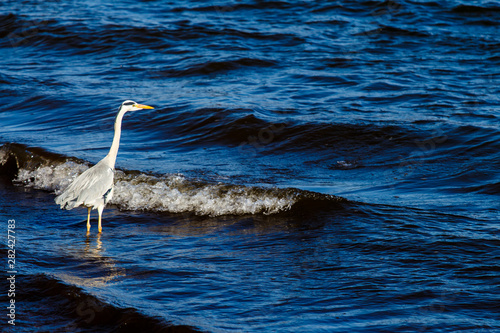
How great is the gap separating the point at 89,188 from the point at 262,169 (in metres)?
2.44

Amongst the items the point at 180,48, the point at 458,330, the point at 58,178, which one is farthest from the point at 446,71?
the point at 458,330

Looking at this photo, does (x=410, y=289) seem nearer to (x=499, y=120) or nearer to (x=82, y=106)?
(x=499, y=120)

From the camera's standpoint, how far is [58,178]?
25.5 ft

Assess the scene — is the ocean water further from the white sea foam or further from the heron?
the heron

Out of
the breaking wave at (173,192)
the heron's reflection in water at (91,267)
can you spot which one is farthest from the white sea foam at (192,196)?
the heron's reflection in water at (91,267)

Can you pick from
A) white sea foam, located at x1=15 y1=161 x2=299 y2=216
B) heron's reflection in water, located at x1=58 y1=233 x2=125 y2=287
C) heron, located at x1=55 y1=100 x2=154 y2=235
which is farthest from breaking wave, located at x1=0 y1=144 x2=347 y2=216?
heron's reflection in water, located at x1=58 y1=233 x2=125 y2=287

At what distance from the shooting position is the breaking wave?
6.64 meters

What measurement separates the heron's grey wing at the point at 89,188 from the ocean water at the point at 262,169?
349 mm

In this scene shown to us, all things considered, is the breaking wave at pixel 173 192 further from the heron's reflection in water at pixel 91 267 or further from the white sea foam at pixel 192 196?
the heron's reflection in water at pixel 91 267

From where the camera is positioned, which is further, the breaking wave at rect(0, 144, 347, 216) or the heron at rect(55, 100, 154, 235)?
the breaking wave at rect(0, 144, 347, 216)

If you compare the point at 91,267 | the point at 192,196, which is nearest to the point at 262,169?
the point at 192,196

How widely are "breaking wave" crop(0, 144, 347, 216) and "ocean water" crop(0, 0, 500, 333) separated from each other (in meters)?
0.02

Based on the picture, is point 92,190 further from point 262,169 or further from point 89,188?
point 262,169

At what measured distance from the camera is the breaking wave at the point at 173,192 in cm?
664
